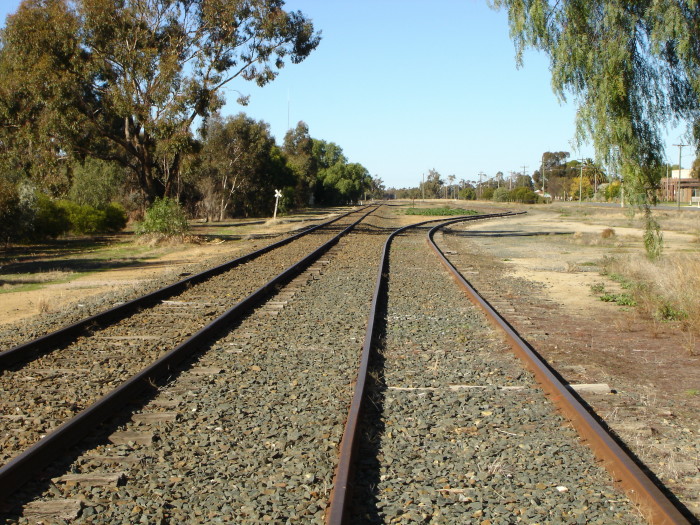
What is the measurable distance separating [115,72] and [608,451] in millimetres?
27200

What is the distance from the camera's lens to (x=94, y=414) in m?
5.43

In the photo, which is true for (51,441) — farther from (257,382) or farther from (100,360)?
(100,360)

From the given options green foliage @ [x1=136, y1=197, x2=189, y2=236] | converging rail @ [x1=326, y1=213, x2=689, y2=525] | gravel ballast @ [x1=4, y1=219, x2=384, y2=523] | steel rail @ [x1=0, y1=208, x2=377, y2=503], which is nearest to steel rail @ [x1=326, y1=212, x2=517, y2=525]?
converging rail @ [x1=326, y1=213, x2=689, y2=525]

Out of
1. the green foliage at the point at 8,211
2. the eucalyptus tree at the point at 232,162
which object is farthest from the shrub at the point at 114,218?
the eucalyptus tree at the point at 232,162

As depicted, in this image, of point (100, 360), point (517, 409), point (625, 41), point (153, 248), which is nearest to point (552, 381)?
point (517, 409)

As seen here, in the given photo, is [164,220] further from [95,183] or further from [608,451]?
[608,451]

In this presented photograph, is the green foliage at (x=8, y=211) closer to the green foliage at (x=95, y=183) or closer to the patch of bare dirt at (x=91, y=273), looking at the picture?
the patch of bare dirt at (x=91, y=273)

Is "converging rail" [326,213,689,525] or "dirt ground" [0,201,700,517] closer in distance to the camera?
"converging rail" [326,213,689,525]

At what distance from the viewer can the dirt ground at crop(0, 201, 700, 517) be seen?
5.36 m

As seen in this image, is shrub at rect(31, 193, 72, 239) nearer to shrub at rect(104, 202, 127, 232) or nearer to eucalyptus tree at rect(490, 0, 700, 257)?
shrub at rect(104, 202, 127, 232)

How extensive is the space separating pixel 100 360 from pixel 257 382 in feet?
6.27

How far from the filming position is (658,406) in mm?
6203

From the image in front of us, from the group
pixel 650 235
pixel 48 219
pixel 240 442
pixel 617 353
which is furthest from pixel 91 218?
pixel 240 442

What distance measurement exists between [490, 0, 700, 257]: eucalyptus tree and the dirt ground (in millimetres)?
2744
